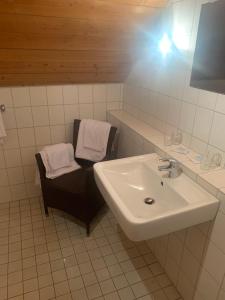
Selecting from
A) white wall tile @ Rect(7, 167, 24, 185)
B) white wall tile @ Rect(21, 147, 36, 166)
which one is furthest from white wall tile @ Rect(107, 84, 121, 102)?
white wall tile @ Rect(7, 167, 24, 185)

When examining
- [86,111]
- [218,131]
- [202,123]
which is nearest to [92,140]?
[86,111]

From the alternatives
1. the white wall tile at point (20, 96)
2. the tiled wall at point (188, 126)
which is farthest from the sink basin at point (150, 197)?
the white wall tile at point (20, 96)

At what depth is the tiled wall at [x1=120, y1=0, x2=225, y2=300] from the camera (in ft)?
4.21

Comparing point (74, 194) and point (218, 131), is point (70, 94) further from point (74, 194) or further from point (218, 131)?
point (218, 131)

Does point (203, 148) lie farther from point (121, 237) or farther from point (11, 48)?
point (11, 48)

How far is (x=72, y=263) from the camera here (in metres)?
1.84

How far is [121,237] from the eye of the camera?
6.84 feet

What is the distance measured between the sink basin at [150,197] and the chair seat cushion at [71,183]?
0.48 meters

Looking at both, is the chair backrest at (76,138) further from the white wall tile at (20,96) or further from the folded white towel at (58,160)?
the white wall tile at (20,96)

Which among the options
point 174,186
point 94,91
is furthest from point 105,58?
point 174,186

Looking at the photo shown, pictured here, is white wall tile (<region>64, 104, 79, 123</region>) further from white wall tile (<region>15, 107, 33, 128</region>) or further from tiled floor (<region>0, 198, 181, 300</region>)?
tiled floor (<region>0, 198, 181, 300</region>)

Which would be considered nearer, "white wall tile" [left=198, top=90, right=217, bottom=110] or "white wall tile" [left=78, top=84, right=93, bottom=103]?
"white wall tile" [left=198, top=90, right=217, bottom=110]

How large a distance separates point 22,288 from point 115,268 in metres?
0.69

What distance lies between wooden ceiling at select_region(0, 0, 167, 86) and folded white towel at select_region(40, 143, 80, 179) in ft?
2.10
